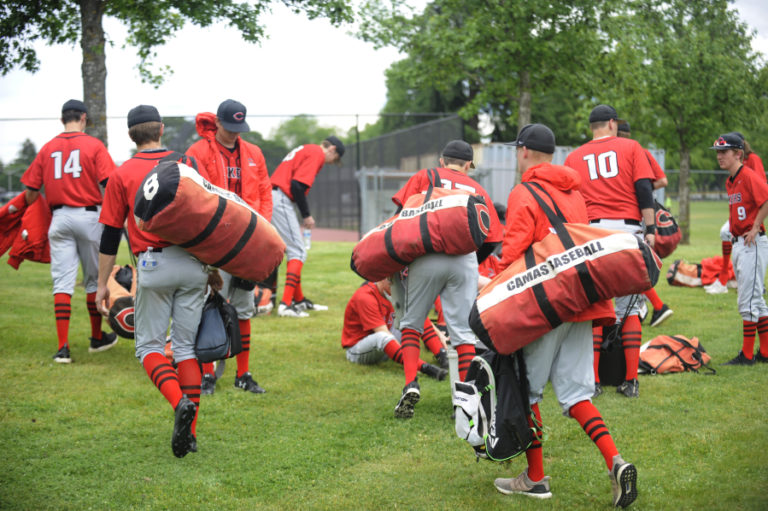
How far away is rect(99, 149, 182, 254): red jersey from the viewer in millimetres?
4598

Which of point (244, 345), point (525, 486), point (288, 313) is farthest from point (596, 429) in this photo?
point (288, 313)

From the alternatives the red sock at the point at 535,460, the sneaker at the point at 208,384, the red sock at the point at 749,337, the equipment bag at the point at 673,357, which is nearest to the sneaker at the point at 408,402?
the red sock at the point at 535,460

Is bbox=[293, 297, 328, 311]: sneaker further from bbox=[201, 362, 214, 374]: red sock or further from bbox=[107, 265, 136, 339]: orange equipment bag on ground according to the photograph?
bbox=[201, 362, 214, 374]: red sock

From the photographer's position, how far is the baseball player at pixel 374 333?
6.63m

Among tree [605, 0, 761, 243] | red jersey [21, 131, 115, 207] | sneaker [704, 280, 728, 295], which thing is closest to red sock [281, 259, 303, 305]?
red jersey [21, 131, 115, 207]

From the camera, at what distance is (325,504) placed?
386 centimetres

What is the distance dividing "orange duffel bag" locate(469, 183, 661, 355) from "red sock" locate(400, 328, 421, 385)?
5.81ft

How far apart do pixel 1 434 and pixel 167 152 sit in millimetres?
2257

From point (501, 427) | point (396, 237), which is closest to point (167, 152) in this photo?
point (396, 237)

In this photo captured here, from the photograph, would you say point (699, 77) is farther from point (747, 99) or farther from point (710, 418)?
point (710, 418)

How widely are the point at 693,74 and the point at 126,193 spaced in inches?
809

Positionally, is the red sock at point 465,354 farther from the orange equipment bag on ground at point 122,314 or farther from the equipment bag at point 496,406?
the orange equipment bag on ground at point 122,314

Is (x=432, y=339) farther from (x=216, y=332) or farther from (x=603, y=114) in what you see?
(x=216, y=332)

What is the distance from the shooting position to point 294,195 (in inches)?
375
